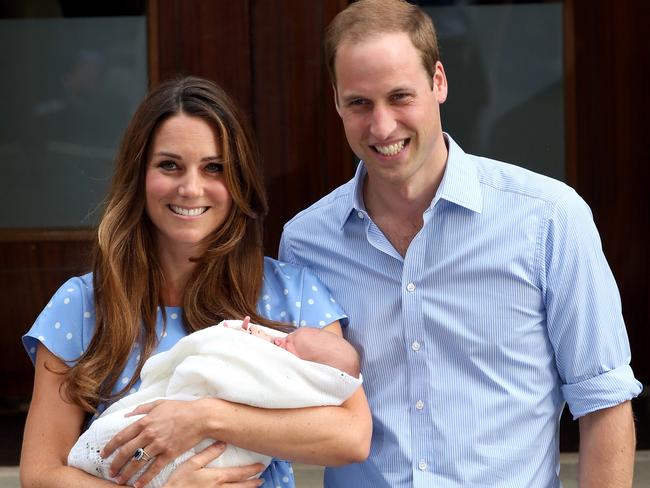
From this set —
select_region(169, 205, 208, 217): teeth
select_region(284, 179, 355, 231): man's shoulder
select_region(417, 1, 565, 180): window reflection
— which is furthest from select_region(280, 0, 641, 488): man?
select_region(417, 1, 565, 180): window reflection

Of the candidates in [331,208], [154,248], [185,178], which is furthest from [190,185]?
[331,208]

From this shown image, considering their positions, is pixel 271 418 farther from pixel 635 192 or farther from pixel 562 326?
pixel 635 192

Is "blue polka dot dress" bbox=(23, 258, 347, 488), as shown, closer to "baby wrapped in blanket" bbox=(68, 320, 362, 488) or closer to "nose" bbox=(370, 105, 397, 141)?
"baby wrapped in blanket" bbox=(68, 320, 362, 488)

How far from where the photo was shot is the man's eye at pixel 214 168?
294cm

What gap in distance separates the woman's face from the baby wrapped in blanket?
28cm

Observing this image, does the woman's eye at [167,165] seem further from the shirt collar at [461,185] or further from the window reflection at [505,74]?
the window reflection at [505,74]

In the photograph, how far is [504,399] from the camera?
2824 millimetres

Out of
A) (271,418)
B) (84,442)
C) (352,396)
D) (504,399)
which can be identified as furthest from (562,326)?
(84,442)

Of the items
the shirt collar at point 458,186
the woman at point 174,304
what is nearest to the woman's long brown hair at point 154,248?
the woman at point 174,304

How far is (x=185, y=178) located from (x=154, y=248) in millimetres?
246

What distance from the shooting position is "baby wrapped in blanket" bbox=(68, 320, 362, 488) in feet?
8.86

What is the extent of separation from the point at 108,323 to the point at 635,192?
2619 millimetres

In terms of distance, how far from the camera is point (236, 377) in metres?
2.70

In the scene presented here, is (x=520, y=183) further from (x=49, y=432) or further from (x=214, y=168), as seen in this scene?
(x=49, y=432)
